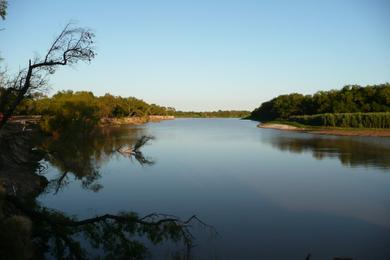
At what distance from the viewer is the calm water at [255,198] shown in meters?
13.8

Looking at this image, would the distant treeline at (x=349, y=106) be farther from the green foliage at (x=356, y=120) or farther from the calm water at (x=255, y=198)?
the calm water at (x=255, y=198)

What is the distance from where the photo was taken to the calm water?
13812 millimetres

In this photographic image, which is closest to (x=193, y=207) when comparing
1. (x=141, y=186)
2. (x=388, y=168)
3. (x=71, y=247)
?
(x=141, y=186)

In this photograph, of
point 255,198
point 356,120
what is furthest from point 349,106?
point 255,198

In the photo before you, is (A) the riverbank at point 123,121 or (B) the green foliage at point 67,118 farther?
(A) the riverbank at point 123,121

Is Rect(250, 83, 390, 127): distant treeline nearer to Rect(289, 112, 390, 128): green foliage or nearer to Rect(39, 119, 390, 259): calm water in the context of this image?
Rect(289, 112, 390, 128): green foliage

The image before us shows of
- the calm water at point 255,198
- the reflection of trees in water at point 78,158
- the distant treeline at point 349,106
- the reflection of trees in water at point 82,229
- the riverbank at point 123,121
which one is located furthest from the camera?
the riverbank at point 123,121

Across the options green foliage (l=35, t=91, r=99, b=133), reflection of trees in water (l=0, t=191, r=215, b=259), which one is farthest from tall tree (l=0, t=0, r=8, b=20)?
green foliage (l=35, t=91, r=99, b=133)

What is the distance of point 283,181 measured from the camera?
26.7 meters

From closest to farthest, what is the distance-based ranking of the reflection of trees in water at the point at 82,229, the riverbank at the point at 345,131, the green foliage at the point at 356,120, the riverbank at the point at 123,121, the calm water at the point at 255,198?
the reflection of trees in water at the point at 82,229, the calm water at the point at 255,198, the riverbank at the point at 345,131, the green foliage at the point at 356,120, the riverbank at the point at 123,121

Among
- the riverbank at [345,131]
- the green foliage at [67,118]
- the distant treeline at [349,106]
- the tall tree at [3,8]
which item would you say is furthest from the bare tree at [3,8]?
the distant treeline at [349,106]

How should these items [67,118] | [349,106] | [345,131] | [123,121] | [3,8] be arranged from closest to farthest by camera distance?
[3,8] → [67,118] → [345,131] → [349,106] → [123,121]

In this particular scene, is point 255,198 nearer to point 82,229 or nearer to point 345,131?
point 82,229

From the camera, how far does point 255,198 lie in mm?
21312
